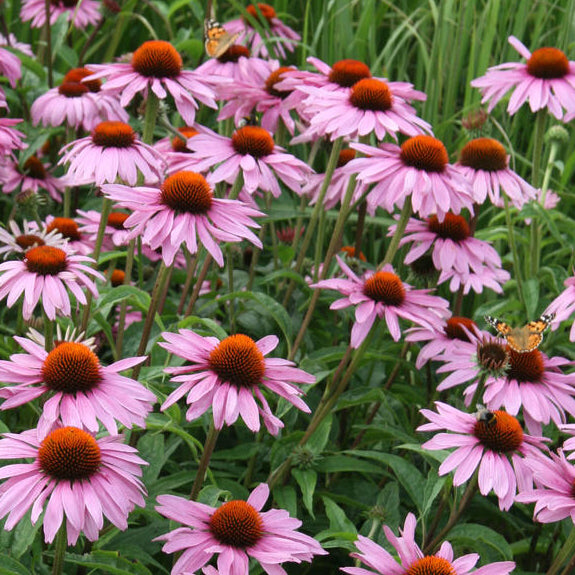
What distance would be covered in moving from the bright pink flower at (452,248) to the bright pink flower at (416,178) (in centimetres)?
15

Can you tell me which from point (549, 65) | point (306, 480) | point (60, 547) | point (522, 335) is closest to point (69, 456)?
point (60, 547)

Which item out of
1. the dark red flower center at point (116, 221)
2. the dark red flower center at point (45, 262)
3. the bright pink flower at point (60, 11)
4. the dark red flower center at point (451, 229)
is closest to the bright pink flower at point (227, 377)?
the dark red flower center at point (45, 262)

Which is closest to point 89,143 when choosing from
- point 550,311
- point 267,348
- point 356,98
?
point 356,98

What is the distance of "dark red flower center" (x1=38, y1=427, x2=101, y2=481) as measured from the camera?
1323 millimetres

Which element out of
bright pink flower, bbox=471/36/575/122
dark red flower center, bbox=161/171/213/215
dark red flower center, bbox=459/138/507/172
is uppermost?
bright pink flower, bbox=471/36/575/122

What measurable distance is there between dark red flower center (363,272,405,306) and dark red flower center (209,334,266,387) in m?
0.47

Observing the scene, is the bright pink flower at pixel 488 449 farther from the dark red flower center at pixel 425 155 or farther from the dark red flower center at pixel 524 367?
the dark red flower center at pixel 425 155

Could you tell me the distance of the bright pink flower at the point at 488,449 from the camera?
155 centimetres

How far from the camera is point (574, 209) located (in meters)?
3.71

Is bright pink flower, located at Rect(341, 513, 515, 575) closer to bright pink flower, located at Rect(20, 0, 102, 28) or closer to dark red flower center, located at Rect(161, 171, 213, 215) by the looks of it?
dark red flower center, located at Rect(161, 171, 213, 215)

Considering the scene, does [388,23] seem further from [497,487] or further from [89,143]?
[497,487]

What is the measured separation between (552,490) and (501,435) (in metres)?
0.13

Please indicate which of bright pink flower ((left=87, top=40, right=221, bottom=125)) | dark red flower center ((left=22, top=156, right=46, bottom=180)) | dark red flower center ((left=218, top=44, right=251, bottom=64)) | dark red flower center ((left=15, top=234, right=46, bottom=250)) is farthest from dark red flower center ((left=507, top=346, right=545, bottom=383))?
dark red flower center ((left=22, top=156, right=46, bottom=180))

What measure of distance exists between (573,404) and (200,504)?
84 cm
